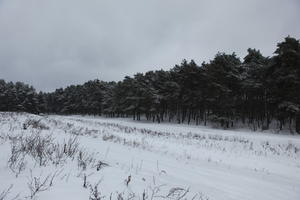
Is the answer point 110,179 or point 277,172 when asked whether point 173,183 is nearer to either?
point 110,179

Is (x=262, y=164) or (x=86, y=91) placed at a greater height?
(x=86, y=91)

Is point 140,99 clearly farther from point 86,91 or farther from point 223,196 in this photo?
point 223,196

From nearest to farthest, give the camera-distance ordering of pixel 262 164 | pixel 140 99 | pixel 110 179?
pixel 110 179 < pixel 262 164 < pixel 140 99

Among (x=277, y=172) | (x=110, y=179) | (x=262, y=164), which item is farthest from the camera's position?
(x=262, y=164)

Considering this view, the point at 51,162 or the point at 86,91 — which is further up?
Answer: the point at 86,91

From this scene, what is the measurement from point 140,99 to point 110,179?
48.8 m

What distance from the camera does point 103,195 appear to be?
3.23 metres

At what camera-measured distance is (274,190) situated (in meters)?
5.69

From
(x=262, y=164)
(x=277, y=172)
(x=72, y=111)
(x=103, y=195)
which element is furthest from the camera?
(x=72, y=111)

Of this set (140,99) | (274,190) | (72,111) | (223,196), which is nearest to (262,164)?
(274,190)

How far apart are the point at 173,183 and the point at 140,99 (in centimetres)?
4810

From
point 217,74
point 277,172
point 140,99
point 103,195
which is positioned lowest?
point 277,172

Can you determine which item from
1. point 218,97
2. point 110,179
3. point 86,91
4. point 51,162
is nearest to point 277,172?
point 110,179

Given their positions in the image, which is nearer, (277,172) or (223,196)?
(223,196)
